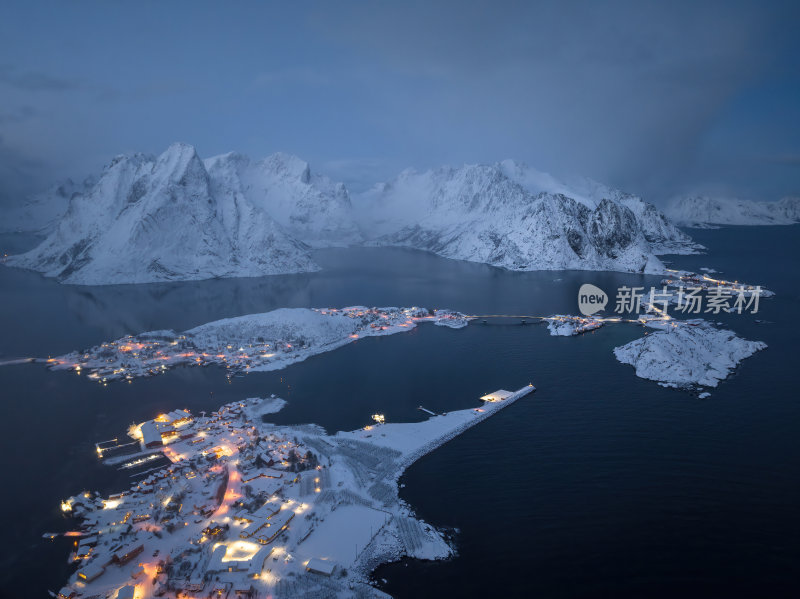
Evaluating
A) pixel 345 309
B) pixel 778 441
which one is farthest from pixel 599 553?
pixel 345 309

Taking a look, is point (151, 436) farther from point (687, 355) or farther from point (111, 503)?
point (687, 355)

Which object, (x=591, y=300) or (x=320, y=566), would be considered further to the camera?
(x=591, y=300)

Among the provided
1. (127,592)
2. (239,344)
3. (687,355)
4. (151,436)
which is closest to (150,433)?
(151,436)

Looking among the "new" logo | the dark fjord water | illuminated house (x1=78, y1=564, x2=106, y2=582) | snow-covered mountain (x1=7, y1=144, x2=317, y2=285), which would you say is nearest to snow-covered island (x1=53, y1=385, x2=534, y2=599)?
illuminated house (x1=78, y1=564, x2=106, y2=582)

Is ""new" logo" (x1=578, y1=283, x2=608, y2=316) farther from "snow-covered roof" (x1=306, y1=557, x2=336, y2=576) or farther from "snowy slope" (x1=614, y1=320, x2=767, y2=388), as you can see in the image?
"snow-covered roof" (x1=306, y1=557, x2=336, y2=576)

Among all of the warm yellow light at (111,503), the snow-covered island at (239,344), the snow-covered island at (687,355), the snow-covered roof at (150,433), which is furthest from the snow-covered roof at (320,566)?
the snow-covered island at (687,355)

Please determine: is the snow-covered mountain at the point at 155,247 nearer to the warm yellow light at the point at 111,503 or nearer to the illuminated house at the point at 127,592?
the warm yellow light at the point at 111,503
